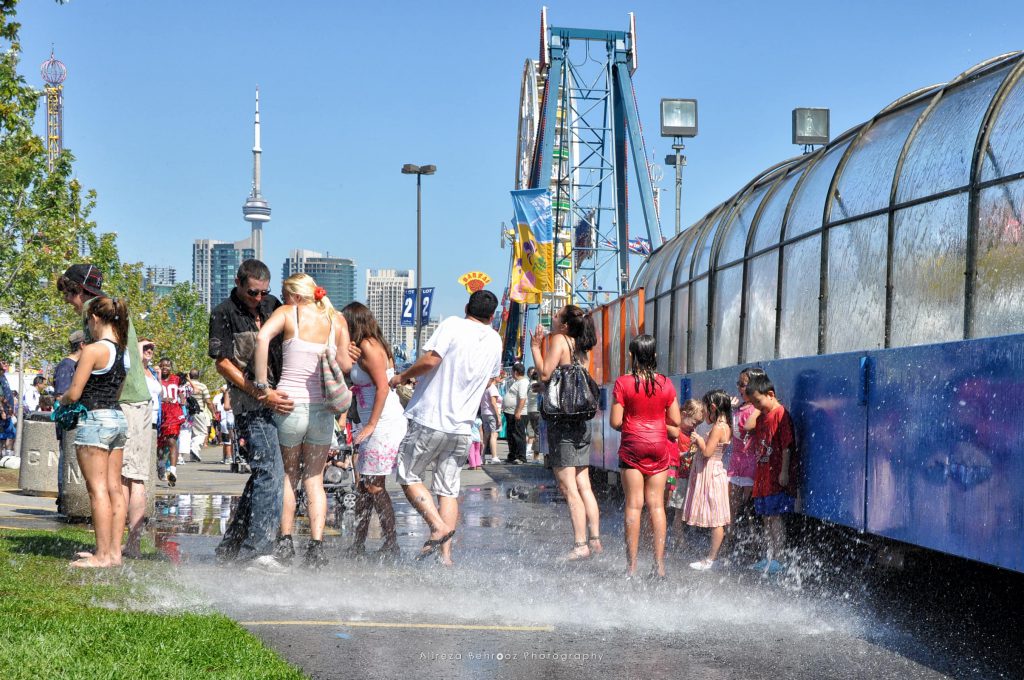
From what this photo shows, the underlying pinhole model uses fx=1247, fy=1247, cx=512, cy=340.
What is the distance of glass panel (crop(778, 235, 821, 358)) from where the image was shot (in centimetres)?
845

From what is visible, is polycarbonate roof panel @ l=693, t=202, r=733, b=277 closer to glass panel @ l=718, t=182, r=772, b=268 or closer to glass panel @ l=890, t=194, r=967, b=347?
glass panel @ l=718, t=182, r=772, b=268

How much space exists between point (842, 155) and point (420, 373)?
3410 mm

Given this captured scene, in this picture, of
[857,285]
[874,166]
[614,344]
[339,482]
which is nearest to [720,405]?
[857,285]

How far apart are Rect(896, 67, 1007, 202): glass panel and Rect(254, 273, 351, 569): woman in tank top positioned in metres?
3.45

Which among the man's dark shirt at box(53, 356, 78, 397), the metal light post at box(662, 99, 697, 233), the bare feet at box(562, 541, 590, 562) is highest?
the metal light post at box(662, 99, 697, 233)

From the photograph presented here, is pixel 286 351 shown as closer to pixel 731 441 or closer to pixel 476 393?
pixel 476 393

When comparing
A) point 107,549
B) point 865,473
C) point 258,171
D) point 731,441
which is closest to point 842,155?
point 731,441

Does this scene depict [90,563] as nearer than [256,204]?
Yes

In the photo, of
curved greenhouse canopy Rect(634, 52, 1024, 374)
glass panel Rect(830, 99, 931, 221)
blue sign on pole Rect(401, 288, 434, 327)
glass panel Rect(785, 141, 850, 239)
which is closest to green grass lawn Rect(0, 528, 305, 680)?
curved greenhouse canopy Rect(634, 52, 1024, 374)

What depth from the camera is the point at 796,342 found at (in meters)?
8.73

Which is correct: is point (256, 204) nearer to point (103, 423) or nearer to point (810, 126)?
point (810, 126)

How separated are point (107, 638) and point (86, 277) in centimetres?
302

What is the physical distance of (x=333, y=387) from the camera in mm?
6930

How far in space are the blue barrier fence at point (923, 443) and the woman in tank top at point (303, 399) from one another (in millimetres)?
2904
